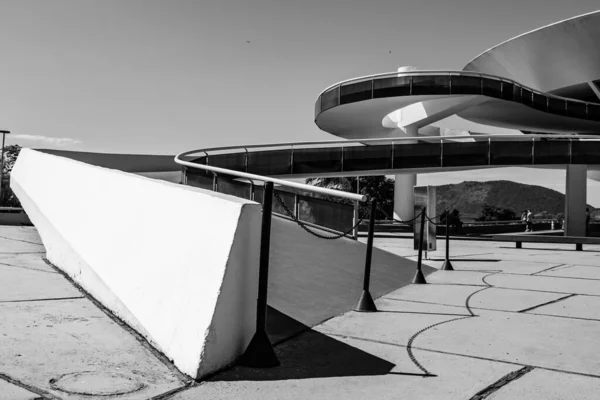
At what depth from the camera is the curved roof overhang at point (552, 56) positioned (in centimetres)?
4153

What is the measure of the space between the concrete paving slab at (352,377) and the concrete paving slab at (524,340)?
1.02 ft

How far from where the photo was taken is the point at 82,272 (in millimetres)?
5910

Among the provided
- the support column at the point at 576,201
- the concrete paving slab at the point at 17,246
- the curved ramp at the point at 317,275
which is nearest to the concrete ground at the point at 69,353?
the curved ramp at the point at 317,275

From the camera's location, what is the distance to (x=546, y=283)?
8.69m

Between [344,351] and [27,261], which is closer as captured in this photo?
[344,351]

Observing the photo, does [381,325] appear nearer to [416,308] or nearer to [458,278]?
[416,308]

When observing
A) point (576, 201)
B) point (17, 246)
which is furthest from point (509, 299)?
point (576, 201)

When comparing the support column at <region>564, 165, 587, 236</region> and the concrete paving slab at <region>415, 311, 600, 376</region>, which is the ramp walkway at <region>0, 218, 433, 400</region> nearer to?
the concrete paving slab at <region>415, 311, 600, 376</region>

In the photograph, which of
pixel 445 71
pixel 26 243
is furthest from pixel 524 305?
pixel 445 71

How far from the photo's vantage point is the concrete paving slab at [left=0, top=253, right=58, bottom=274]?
7071mm

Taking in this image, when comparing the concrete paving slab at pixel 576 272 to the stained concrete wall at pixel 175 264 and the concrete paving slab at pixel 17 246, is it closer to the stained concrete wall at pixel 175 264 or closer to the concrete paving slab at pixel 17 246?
the stained concrete wall at pixel 175 264

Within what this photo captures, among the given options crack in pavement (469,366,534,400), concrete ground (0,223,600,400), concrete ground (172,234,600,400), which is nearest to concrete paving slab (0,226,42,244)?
concrete ground (0,223,600,400)

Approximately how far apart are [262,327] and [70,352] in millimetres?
1272

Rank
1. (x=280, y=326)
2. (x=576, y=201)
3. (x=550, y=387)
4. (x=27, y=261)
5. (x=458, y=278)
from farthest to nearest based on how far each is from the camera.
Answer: (x=576, y=201) < (x=458, y=278) < (x=27, y=261) < (x=280, y=326) < (x=550, y=387)
